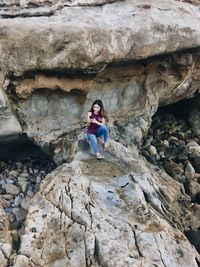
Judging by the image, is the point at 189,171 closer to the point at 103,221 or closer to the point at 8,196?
the point at 8,196

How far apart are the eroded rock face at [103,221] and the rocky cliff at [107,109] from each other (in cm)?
2

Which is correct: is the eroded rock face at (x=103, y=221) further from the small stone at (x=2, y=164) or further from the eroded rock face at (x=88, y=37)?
the small stone at (x=2, y=164)

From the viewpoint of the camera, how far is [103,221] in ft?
33.3

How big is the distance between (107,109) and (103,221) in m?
5.03

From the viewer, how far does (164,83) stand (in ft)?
50.7

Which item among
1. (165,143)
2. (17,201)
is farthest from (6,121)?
(165,143)

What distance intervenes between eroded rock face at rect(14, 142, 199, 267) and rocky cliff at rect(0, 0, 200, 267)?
2 centimetres

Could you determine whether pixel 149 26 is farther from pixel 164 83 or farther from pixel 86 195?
pixel 86 195

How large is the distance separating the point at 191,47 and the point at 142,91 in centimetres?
198

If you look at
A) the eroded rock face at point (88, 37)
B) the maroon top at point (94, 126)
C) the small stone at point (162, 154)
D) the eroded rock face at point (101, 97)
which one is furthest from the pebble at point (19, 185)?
the small stone at point (162, 154)

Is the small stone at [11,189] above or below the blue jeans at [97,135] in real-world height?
below

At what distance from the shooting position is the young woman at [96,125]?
40.5 feet

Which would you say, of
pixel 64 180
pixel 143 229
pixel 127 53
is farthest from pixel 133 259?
pixel 127 53

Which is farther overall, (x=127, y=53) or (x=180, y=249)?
(x=127, y=53)
